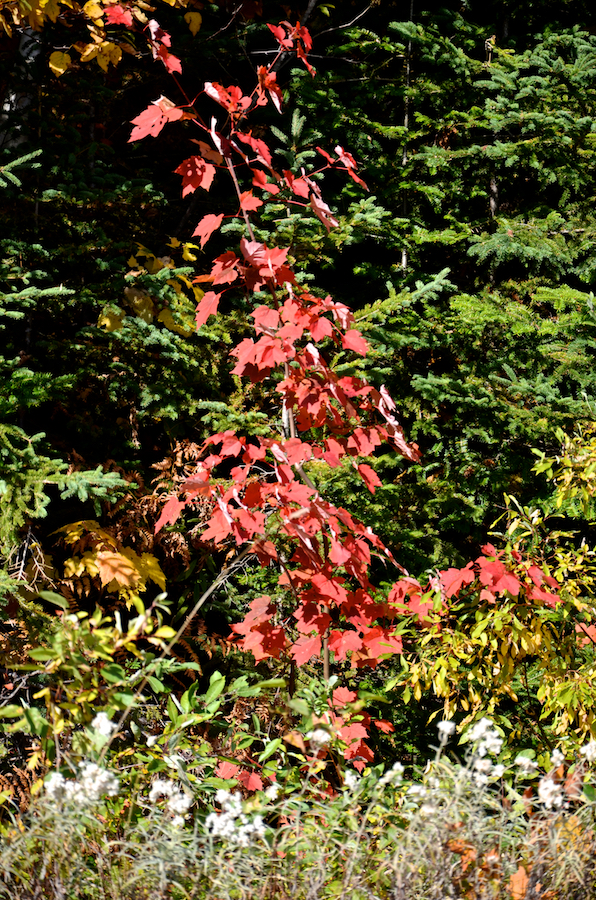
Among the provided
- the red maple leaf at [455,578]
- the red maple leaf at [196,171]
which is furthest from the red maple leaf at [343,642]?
the red maple leaf at [196,171]

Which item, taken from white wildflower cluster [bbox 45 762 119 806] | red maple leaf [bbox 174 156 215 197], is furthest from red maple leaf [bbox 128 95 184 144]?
white wildflower cluster [bbox 45 762 119 806]

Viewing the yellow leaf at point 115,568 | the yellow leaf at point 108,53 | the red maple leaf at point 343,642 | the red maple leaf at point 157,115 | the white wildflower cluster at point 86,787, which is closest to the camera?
the white wildflower cluster at point 86,787

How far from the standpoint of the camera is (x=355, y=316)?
10.3 ft

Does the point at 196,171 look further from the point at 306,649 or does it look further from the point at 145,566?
the point at 145,566

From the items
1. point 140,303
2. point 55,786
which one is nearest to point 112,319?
point 140,303

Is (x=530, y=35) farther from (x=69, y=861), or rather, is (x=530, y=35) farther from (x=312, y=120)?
(x=69, y=861)

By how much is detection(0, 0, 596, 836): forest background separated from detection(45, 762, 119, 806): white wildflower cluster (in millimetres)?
1121

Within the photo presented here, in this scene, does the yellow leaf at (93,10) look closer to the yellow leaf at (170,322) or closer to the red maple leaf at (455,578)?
the yellow leaf at (170,322)

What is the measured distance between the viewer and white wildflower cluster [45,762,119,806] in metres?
1.32

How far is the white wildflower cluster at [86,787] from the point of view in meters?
1.32

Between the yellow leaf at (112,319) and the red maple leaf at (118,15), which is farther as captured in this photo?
the yellow leaf at (112,319)

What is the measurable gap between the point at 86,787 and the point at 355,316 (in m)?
2.31

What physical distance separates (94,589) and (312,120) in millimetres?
2561

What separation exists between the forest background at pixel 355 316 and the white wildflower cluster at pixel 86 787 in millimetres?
1121
